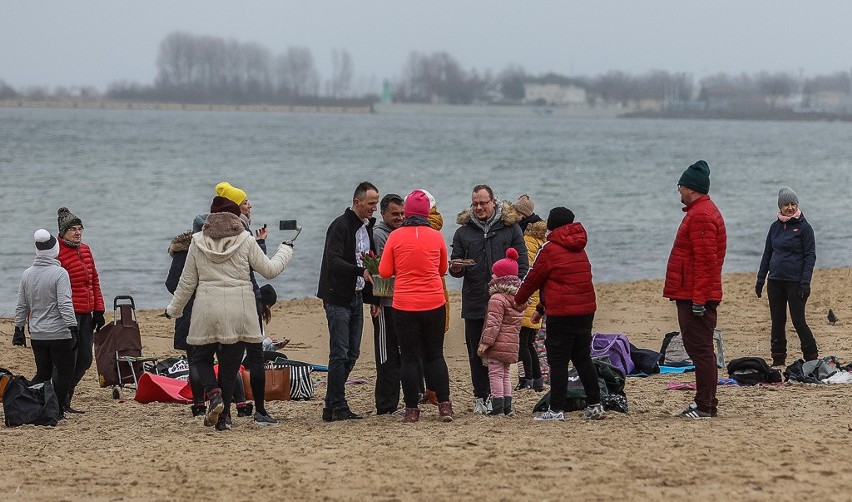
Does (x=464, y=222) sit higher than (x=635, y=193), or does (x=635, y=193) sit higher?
(x=464, y=222)

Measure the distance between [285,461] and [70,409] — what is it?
9.88 feet

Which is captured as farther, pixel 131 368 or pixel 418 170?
pixel 418 170

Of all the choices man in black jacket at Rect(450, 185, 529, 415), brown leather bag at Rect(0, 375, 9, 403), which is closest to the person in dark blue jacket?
man in black jacket at Rect(450, 185, 529, 415)

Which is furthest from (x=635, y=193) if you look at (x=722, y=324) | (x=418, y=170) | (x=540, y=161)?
(x=722, y=324)

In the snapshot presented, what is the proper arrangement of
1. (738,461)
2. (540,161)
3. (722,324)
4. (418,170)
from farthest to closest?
(540,161), (418,170), (722,324), (738,461)

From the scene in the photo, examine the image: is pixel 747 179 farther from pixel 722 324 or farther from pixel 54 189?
pixel 722 324

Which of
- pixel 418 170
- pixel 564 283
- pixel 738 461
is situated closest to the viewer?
pixel 738 461

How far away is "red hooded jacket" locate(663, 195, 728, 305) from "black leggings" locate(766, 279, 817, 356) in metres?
3.05

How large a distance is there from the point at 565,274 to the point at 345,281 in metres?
1.52

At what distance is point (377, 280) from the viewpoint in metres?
8.42

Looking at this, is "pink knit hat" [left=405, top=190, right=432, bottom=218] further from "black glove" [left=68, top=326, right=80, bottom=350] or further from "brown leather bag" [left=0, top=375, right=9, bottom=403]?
"brown leather bag" [left=0, top=375, right=9, bottom=403]

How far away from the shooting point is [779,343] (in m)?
11.0

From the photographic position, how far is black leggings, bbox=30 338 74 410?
8891mm

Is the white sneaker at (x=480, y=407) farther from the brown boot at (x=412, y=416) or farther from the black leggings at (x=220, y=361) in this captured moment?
the black leggings at (x=220, y=361)
